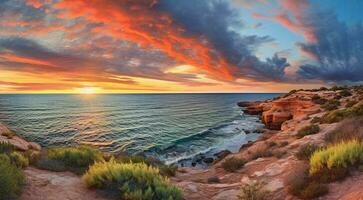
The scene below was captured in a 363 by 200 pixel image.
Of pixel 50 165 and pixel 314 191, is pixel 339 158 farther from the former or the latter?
pixel 50 165

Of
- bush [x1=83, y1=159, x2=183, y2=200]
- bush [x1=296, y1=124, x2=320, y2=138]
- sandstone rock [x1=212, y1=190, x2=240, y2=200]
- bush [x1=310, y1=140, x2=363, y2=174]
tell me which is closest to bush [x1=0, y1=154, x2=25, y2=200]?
bush [x1=83, y1=159, x2=183, y2=200]

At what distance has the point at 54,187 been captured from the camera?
7.16 metres

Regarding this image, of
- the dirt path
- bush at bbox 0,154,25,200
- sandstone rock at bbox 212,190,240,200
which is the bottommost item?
sandstone rock at bbox 212,190,240,200

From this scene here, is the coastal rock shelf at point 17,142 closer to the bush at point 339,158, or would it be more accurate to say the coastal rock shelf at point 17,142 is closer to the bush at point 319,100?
the bush at point 339,158

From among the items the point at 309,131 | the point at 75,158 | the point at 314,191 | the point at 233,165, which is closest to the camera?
the point at 314,191

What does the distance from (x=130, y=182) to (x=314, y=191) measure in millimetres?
4779

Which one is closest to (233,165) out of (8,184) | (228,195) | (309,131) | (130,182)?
(228,195)

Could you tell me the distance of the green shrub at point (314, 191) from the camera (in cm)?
649

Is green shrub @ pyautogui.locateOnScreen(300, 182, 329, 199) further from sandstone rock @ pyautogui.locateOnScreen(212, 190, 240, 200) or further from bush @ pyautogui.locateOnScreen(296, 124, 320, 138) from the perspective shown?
bush @ pyautogui.locateOnScreen(296, 124, 320, 138)

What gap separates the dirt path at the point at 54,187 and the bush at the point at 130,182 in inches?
14.7

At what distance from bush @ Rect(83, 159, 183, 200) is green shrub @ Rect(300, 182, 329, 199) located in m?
3.21

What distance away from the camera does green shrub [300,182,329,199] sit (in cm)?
649

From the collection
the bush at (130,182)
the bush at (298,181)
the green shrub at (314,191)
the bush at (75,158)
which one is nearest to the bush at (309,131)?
the bush at (298,181)

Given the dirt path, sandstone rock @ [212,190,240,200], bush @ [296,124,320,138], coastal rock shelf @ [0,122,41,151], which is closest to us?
the dirt path
